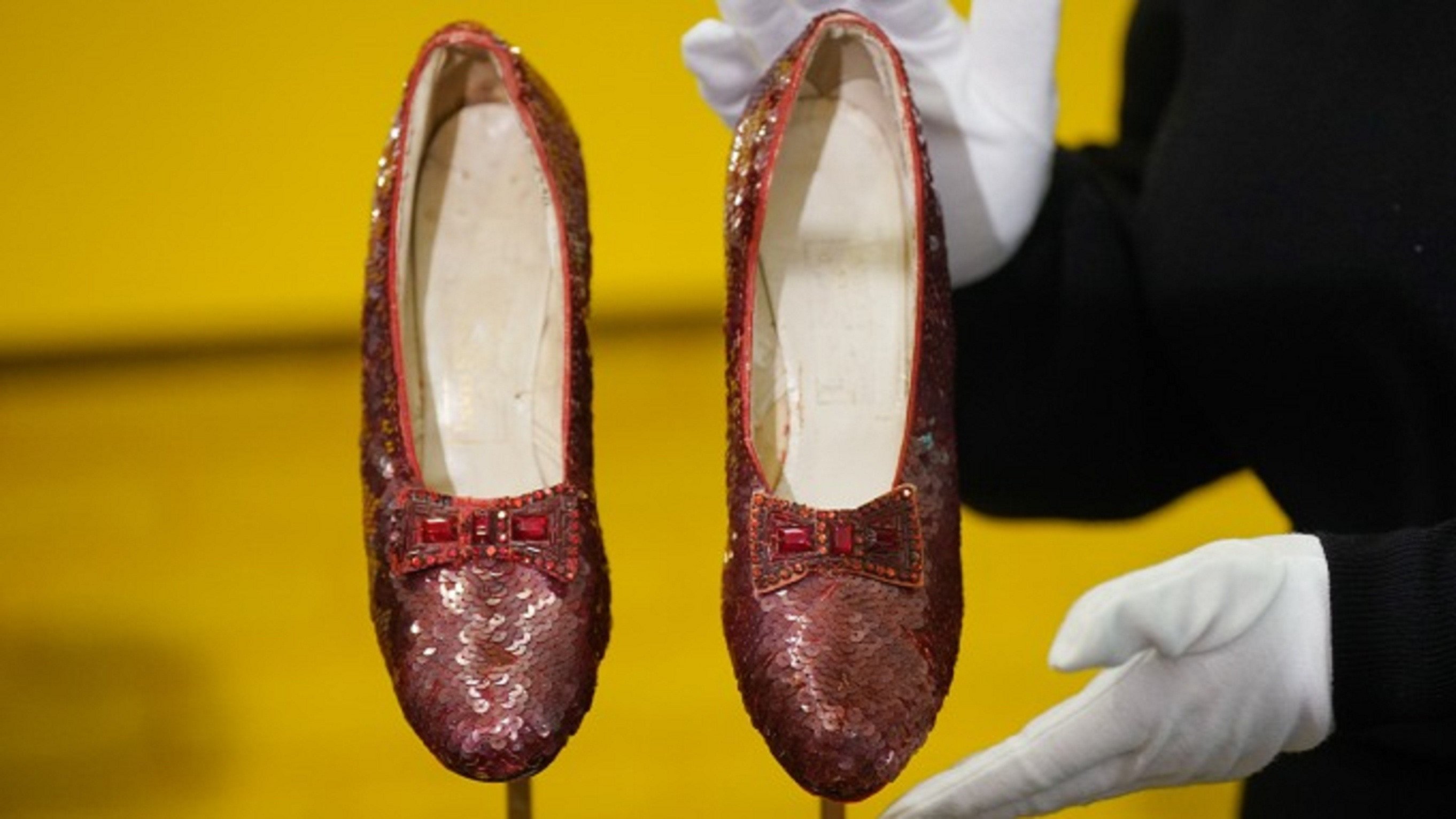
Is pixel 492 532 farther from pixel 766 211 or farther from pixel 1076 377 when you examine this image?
pixel 1076 377

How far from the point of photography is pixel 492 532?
0.42m

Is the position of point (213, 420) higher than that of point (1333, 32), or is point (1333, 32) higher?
point (1333, 32)

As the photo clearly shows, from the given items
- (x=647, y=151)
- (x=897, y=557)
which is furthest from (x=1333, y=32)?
(x=647, y=151)

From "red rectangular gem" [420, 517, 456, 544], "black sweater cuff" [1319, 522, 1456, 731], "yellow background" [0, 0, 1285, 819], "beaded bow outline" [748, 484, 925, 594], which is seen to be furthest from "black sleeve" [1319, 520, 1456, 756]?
"yellow background" [0, 0, 1285, 819]

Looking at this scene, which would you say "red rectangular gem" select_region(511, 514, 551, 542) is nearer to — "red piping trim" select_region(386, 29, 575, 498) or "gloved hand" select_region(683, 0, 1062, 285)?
"red piping trim" select_region(386, 29, 575, 498)

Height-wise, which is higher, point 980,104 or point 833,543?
point 980,104

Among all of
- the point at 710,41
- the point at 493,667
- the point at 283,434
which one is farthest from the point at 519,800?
the point at 283,434

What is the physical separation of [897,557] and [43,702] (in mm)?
710

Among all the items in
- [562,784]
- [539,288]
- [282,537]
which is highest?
[539,288]

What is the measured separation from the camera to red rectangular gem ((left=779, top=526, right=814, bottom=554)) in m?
0.42

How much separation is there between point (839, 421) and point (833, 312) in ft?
0.10

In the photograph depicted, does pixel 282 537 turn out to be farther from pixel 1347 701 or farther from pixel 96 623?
pixel 1347 701

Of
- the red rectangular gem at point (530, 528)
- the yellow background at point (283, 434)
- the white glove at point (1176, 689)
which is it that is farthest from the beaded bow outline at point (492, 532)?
the yellow background at point (283, 434)

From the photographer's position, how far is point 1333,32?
0.56 m
